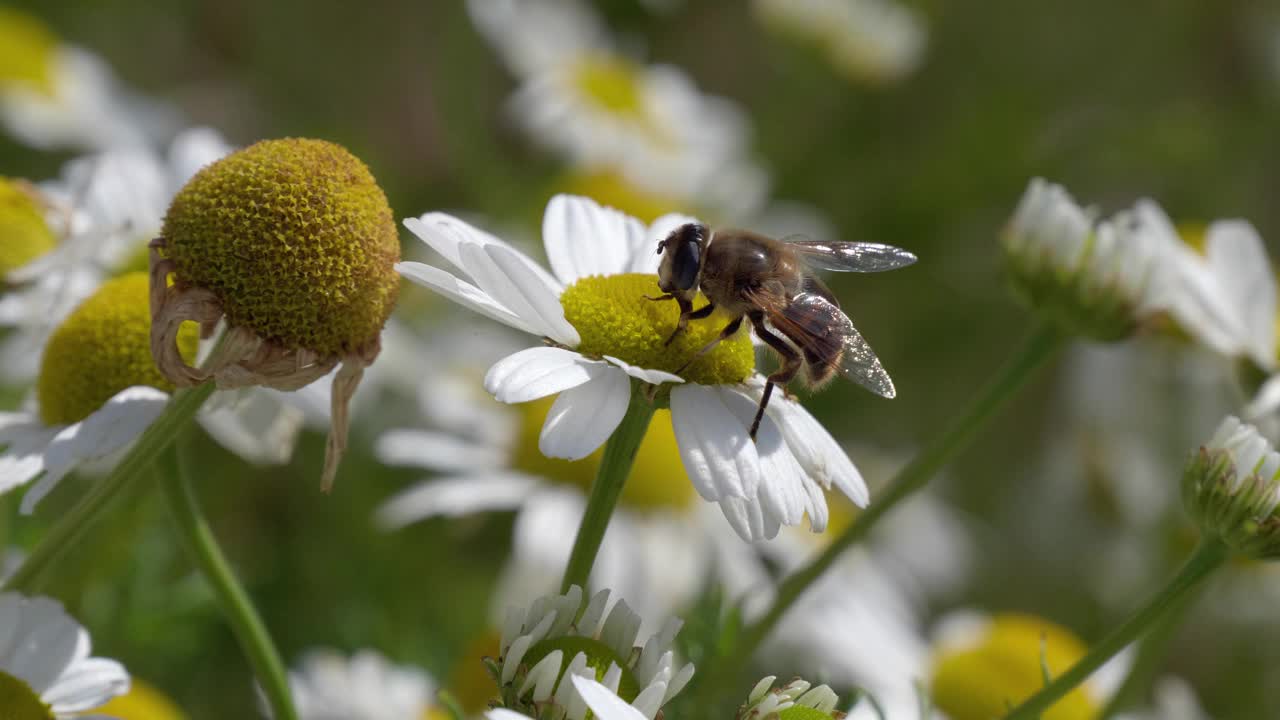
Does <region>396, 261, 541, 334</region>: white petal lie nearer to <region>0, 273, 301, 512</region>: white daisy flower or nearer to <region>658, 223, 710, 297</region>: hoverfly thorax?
<region>658, 223, 710, 297</region>: hoverfly thorax

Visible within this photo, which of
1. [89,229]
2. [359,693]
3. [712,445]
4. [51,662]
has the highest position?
[712,445]

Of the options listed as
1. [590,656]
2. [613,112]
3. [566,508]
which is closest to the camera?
[590,656]

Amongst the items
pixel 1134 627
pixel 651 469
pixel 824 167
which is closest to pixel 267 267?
pixel 1134 627

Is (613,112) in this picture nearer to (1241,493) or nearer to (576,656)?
(1241,493)

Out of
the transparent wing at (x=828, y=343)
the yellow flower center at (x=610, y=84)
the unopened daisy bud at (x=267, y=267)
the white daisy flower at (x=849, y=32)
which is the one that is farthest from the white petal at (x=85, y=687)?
the white daisy flower at (x=849, y=32)

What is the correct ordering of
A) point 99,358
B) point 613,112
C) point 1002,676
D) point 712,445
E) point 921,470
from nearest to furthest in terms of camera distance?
point 712,445 < point 99,358 < point 921,470 < point 1002,676 < point 613,112

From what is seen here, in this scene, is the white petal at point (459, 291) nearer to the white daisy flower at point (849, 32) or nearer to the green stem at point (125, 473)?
the green stem at point (125, 473)

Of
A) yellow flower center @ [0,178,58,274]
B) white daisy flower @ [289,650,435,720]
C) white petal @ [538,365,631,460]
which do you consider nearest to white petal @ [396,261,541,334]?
Answer: white petal @ [538,365,631,460]
